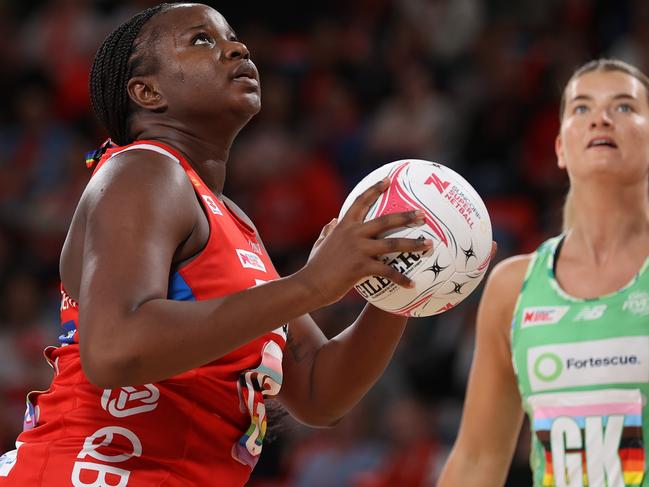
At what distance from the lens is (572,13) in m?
7.43

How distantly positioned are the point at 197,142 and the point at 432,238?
26.6 inches

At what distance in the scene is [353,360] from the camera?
2779mm

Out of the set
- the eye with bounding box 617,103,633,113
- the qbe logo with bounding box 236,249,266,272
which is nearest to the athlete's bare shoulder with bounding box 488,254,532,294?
the eye with bounding box 617,103,633,113

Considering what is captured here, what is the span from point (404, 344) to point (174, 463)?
13.1 feet

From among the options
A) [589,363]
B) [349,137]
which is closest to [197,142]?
Answer: [589,363]

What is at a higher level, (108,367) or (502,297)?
(502,297)

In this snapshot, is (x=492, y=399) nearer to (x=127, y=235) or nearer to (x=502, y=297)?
(x=502, y=297)

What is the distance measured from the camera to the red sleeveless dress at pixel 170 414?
2350 mm

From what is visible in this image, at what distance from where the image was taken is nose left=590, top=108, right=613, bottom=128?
10.5 ft

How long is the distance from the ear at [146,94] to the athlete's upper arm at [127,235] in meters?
A: 0.27

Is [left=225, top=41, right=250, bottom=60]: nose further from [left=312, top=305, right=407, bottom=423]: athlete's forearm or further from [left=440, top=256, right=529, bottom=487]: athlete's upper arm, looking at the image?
[left=440, top=256, right=529, bottom=487]: athlete's upper arm

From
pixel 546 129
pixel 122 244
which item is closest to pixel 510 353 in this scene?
pixel 122 244

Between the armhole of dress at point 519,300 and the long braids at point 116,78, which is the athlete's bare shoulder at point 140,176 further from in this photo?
the armhole of dress at point 519,300

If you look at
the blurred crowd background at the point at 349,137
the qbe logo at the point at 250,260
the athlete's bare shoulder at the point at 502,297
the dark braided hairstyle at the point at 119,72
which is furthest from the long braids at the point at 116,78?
the blurred crowd background at the point at 349,137
